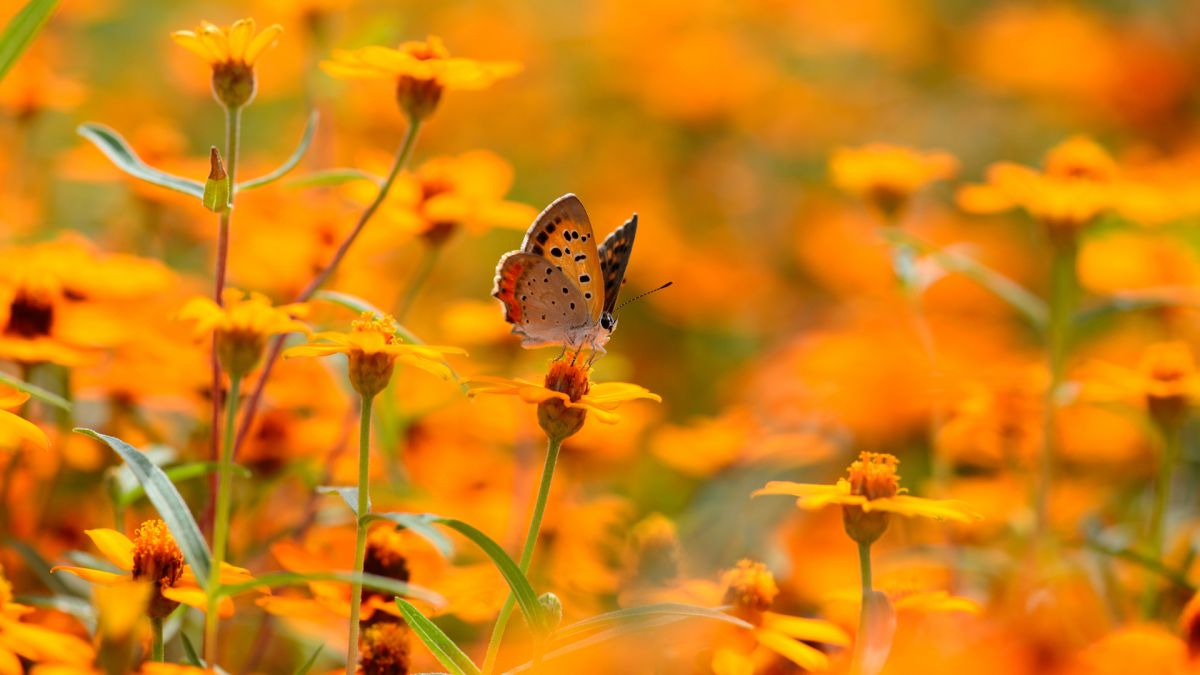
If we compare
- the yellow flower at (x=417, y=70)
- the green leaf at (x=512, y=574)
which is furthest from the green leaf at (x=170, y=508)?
the yellow flower at (x=417, y=70)

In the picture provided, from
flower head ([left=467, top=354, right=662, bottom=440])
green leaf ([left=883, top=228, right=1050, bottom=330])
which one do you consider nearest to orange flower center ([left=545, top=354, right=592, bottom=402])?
flower head ([left=467, top=354, right=662, bottom=440])

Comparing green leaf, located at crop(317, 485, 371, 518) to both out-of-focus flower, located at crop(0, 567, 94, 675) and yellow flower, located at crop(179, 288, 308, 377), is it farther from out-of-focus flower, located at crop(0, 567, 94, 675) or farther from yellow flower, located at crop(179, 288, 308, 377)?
out-of-focus flower, located at crop(0, 567, 94, 675)

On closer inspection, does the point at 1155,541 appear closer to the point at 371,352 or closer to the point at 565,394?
the point at 565,394

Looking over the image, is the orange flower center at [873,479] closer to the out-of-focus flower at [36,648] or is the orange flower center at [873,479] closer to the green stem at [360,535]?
the green stem at [360,535]

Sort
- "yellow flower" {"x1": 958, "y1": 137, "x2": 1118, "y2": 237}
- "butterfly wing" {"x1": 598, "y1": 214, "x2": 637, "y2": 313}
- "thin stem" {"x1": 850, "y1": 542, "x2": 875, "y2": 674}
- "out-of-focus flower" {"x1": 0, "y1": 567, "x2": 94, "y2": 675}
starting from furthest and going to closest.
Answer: "yellow flower" {"x1": 958, "y1": 137, "x2": 1118, "y2": 237}, "butterfly wing" {"x1": 598, "y1": 214, "x2": 637, "y2": 313}, "thin stem" {"x1": 850, "y1": 542, "x2": 875, "y2": 674}, "out-of-focus flower" {"x1": 0, "y1": 567, "x2": 94, "y2": 675}

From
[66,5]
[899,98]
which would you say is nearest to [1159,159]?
[899,98]
